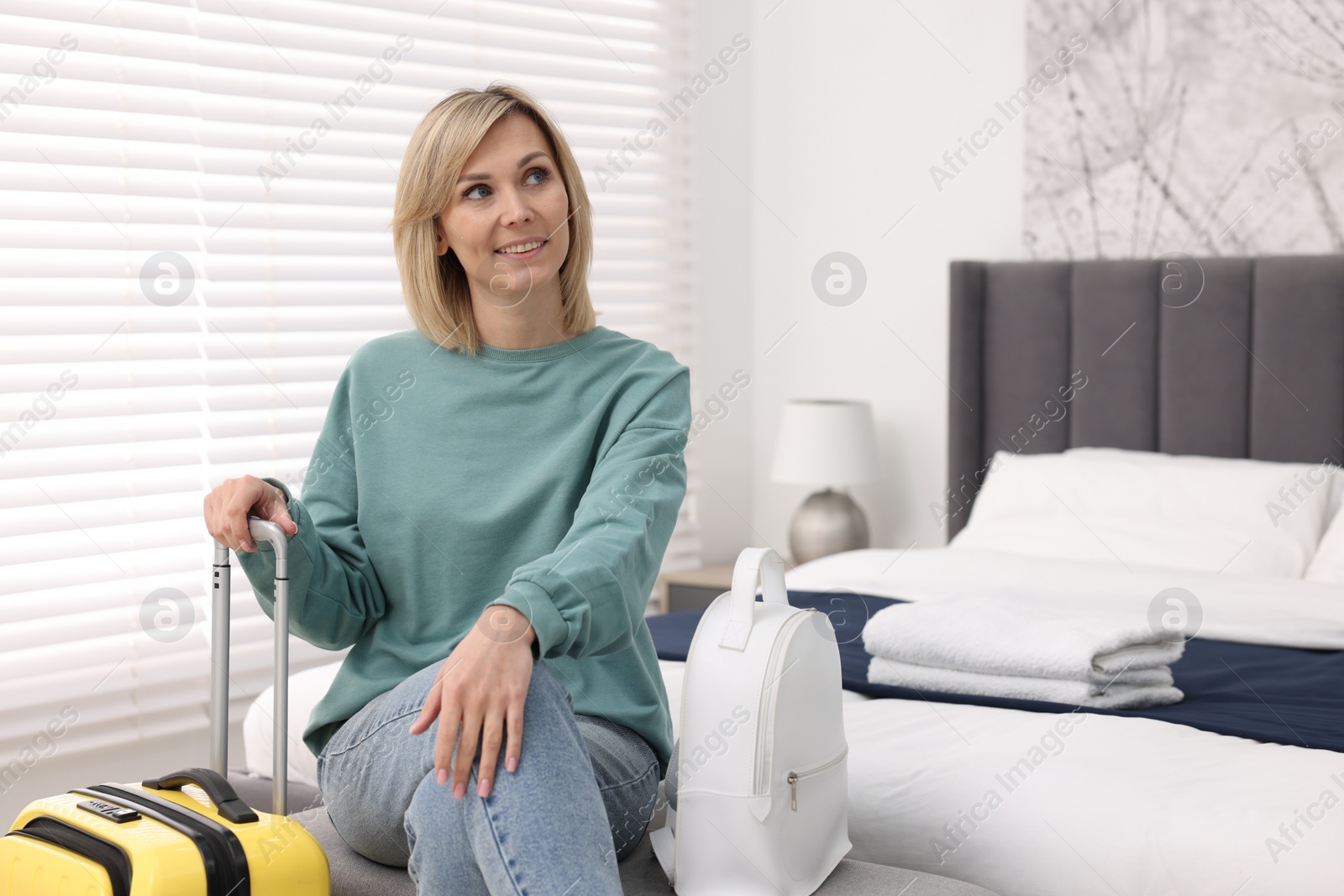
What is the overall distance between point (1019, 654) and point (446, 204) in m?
1.05

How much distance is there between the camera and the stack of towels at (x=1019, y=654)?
5.76 ft

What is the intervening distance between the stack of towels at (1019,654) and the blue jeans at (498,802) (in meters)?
0.73

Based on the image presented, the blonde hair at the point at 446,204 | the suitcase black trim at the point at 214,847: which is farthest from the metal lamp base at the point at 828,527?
the suitcase black trim at the point at 214,847

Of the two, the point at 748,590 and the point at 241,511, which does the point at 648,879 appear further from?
the point at 241,511

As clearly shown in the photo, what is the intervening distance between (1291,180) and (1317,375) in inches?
18.5

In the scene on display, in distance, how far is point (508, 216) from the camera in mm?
1457

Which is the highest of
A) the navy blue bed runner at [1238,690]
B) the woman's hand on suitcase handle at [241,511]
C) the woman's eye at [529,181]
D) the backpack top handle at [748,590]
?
the woman's eye at [529,181]

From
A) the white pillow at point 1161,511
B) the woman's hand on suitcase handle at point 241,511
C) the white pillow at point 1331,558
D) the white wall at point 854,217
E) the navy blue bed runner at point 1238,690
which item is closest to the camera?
the woman's hand on suitcase handle at point 241,511

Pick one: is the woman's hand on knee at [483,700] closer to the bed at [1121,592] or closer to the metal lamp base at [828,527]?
the bed at [1121,592]

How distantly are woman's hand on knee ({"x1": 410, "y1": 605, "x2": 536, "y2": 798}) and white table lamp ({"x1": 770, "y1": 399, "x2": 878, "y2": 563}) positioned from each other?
2.35 m

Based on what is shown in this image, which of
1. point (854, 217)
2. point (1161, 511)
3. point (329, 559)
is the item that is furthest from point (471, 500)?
point (854, 217)

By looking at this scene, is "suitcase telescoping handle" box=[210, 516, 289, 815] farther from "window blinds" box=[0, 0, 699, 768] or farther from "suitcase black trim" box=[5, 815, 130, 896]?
"window blinds" box=[0, 0, 699, 768]

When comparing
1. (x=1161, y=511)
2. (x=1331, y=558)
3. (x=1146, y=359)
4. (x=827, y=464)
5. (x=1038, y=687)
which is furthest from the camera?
(x=827, y=464)

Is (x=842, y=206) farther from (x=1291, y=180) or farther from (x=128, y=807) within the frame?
(x=128, y=807)
